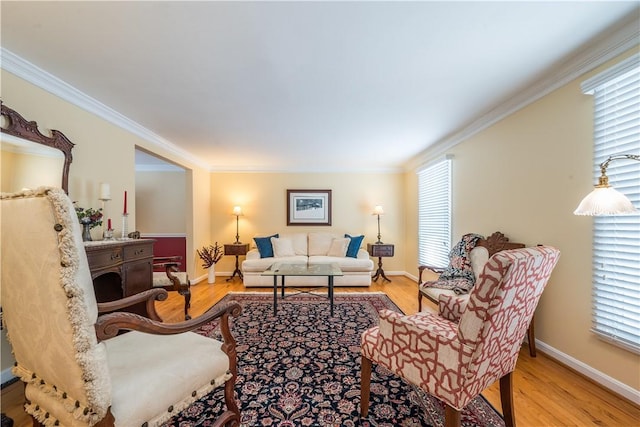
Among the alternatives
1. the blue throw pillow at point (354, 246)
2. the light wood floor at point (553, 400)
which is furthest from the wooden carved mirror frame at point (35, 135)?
the blue throw pillow at point (354, 246)

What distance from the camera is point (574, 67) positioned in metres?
1.98

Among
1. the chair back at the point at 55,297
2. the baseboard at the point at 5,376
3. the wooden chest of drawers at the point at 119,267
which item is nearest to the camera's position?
the chair back at the point at 55,297

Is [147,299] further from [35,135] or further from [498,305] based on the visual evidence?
[498,305]

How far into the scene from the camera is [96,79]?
2.20m

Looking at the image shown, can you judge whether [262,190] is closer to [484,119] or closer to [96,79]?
[96,79]

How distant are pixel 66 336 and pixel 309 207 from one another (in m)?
4.81

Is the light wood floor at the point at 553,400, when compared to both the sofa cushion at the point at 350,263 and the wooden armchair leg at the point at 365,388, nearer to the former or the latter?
the wooden armchair leg at the point at 365,388

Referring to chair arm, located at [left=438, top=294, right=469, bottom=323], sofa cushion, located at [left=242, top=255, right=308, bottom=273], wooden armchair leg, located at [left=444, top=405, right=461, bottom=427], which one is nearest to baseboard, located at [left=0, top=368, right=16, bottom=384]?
sofa cushion, located at [left=242, top=255, right=308, bottom=273]

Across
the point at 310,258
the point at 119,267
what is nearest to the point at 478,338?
the point at 119,267

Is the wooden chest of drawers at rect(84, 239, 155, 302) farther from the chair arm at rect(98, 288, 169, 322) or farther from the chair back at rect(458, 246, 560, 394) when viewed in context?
the chair back at rect(458, 246, 560, 394)

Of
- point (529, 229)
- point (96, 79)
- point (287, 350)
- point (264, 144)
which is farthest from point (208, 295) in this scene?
point (529, 229)

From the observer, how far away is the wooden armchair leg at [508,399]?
4.57ft

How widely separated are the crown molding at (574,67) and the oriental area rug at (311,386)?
8.17 feet

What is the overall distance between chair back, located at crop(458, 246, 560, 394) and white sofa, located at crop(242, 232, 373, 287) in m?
3.31
